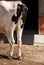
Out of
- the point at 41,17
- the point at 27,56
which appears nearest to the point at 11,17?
the point at 27,56

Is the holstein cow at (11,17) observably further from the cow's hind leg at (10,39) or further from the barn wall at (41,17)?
the barn wall at (41,17)

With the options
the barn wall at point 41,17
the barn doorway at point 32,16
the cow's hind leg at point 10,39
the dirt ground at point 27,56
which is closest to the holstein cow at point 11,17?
the cow's hind leg at point 10,39

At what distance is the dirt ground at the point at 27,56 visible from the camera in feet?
4.40

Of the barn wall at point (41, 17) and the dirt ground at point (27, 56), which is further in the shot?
the barn wall at point (41, 17)

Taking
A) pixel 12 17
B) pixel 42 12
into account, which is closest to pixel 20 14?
pixel 12 17

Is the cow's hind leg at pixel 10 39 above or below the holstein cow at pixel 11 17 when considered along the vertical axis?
below

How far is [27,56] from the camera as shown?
146 centimetres

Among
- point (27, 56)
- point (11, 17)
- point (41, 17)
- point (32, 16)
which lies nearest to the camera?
point (11, 17)

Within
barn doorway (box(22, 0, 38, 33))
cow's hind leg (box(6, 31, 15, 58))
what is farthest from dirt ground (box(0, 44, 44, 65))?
barn doorway (box(22, 0, 38, 33))

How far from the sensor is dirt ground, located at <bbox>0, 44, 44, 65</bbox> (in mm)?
1341

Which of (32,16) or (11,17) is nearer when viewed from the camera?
(11,17)

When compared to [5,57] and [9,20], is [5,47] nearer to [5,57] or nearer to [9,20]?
[5,57]

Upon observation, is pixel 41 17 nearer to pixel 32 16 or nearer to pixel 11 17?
pixel 32 16

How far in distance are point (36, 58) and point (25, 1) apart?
144 cm
